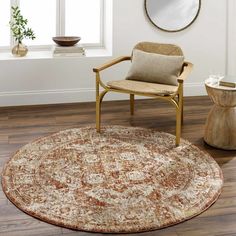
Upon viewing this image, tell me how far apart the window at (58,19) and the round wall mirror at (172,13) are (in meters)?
0.58

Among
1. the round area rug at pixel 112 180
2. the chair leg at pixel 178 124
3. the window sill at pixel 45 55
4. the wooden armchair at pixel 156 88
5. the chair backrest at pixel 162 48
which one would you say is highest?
the chair backrest at pixel 162 48

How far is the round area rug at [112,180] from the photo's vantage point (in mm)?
2832

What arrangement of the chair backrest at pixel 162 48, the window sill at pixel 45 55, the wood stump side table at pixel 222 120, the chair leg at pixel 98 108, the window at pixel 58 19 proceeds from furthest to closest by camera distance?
the window at pixel 58 19, the window sill at pixel 45 55, the chair backrest at pixel 162 48, the chair leg at pixel 98 108, the wood stump side table at pixel 222 120

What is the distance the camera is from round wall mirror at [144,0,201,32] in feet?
16.4

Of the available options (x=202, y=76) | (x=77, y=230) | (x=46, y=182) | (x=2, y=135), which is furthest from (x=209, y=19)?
(x=77, y=230)

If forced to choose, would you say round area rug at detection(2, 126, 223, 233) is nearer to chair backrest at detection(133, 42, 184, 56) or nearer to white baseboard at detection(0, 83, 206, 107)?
chair backrest at detection(133, 42, 184, 56)

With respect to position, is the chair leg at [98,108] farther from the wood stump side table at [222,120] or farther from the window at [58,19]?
the window at [58,19]

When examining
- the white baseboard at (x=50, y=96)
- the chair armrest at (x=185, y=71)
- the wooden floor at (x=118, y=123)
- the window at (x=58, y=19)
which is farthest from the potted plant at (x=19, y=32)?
the chair armrest at (x=185, y=71)

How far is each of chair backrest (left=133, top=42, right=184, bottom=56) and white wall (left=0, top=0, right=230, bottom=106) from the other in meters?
0.59

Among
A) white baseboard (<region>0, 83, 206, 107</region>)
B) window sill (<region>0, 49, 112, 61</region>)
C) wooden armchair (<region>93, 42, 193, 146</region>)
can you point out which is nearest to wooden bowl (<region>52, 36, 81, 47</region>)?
window sill (<region>0, 49, 112, 61</region>)

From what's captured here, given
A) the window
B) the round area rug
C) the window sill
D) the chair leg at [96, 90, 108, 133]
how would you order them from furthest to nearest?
the window → the window sill → the chair leg at [96, 90, 108, 133] → the round area rug

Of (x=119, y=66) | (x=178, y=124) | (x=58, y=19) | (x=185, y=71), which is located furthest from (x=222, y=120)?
(x=58, y=19)

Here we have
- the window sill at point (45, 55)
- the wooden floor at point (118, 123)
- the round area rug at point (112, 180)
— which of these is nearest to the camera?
the wooden floor at point (118, 123)

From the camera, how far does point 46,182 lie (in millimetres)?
3238
